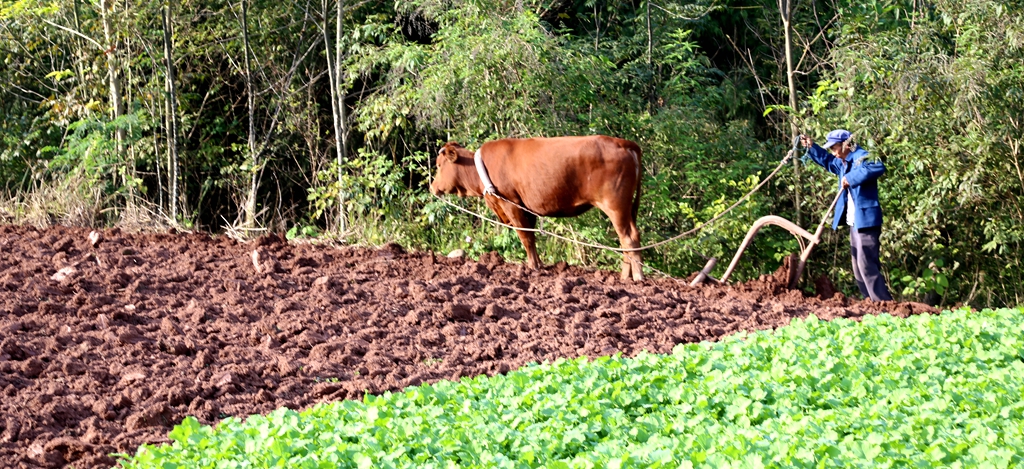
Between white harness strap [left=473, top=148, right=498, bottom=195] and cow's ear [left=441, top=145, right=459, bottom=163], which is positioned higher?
cow's ear [left=441, top=145, right=459, bottom=163]

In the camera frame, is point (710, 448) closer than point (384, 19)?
Yes

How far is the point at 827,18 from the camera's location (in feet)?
49.2

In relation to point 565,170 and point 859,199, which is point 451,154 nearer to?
point 565,170

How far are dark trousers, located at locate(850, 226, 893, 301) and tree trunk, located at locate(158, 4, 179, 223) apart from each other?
7.86m

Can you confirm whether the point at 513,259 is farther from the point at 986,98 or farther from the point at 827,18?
the point at 827,18

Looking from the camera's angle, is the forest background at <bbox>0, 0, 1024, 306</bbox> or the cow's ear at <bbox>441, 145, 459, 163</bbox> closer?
the cow's ear at <bbox>441, 145, 459, 163</bbox>

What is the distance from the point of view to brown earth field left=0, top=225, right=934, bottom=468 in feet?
19.9

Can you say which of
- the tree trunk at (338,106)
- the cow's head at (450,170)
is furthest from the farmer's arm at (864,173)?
the tree trunk at (338,106)

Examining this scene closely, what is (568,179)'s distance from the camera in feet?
33.0

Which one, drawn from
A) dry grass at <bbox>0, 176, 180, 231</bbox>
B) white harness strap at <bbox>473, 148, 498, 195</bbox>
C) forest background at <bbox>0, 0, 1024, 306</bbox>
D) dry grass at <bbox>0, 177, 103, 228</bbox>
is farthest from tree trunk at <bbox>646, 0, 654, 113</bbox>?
dry grass at <bbox>0, 177, 103, 228</bbox>

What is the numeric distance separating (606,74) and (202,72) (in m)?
6.06

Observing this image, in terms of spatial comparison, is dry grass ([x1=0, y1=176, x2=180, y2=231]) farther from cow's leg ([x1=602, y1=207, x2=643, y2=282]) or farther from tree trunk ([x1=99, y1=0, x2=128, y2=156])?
cow's leg ([x1=602, y1=207, x2=643, y2=282])

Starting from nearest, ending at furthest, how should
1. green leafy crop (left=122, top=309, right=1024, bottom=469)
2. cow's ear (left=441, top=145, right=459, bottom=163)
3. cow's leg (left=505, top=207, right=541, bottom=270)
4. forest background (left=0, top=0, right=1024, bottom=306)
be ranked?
1. green leafy crop (left=122, top=309, right=1024, bottom=469)
2. cow's leg (left=505, top=207, right=541, bottom=270)
3. cow's ear (left=441, top=145, right=459, bottom=163)
4. forest background (left=0, top=0, right=1024, bottom=306)

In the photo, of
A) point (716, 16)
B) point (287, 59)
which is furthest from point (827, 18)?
point (287, 59)
